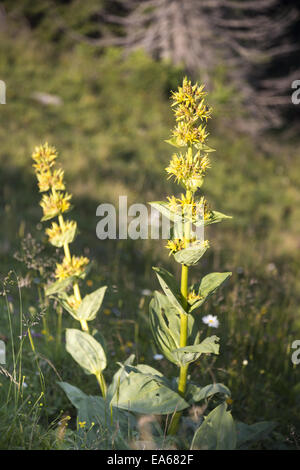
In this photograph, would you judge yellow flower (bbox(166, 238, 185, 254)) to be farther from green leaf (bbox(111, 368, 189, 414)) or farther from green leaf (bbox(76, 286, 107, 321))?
green leaf (bbox(111, 368, 189, 414))

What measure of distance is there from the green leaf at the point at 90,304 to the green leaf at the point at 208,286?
482mm

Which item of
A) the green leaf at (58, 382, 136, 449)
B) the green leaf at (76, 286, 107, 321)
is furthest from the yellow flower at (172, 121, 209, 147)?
the green leaf at (58, 382, 136, 449)

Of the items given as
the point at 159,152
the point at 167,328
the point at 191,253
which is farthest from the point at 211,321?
the point at 159,152

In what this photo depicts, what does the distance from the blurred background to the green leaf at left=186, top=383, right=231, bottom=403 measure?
42cm

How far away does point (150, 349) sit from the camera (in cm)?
318

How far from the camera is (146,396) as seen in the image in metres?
2.01

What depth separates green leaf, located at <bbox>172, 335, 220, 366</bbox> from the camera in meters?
1.90

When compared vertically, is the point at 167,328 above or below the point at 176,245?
below

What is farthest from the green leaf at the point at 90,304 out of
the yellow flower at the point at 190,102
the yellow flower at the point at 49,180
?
the yellow flower at the point at 190,102

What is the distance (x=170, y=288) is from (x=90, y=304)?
44cm

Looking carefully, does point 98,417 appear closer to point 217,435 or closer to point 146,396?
point 146,396

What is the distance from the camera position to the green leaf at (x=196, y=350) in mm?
1895
